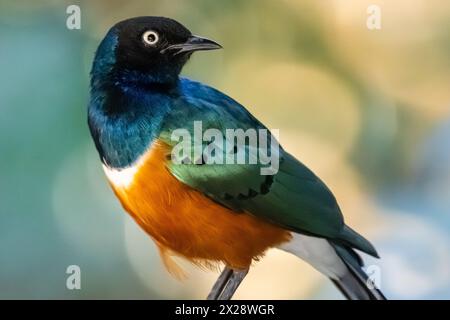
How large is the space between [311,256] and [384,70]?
52 centimetres

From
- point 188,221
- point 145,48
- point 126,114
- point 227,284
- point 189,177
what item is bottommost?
point 227,284

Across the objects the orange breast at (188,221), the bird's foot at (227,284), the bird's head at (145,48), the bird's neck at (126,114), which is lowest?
the bird's foot at (227,284)

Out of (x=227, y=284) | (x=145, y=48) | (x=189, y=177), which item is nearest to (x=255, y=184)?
(x=189, y=177)

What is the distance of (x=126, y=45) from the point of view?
203 centimetres

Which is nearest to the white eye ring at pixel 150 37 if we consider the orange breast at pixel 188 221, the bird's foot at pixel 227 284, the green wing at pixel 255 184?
the green wing at pixel 255 184

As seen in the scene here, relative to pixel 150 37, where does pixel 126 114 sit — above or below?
below

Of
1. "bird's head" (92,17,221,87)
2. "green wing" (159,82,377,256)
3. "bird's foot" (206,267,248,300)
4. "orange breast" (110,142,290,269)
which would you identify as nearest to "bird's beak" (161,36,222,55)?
"bird's head" (92,17,221,87)

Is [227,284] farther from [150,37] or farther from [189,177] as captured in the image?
[150,37]

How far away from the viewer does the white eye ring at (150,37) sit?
2.03 meters

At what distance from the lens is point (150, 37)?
2.03 metres

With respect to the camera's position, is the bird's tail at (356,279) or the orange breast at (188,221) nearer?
the orange breast at (188,221)

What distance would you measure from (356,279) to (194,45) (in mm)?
710

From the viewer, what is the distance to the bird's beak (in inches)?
79.4

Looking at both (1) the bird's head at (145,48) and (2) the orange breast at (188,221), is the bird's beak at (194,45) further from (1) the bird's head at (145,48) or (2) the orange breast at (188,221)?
(2) the orange breast at (188,221)
